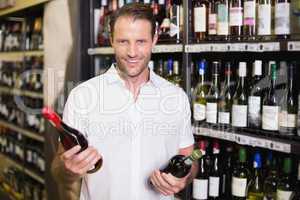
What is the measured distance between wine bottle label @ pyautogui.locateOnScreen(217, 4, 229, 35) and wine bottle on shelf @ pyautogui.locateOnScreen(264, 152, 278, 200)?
2.22ft

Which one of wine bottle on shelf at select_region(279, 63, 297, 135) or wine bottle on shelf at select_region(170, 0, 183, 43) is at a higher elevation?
wine bottle on shelf at select_region(170, 0, 183, 43)

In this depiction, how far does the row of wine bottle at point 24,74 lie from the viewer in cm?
358

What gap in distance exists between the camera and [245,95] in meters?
1.95

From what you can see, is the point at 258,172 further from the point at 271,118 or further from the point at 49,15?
the point at 49,15

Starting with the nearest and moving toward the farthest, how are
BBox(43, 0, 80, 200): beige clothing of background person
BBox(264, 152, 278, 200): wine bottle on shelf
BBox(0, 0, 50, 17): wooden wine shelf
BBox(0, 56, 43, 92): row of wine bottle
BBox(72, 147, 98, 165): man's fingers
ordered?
1. BBox(72, 147, 98, 165): man's fingers
2. BBox(264, 152, 278, 200): wine bottle on shelf
3. BBox(43, 0, 80, 200): beige clothing of background person
4. BBox(0, 0, 50, 17): wooden wine shelf
5. BBox(0, 56, 43, 92): row of wine bottle

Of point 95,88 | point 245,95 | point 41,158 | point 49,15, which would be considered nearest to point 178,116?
point 95,88

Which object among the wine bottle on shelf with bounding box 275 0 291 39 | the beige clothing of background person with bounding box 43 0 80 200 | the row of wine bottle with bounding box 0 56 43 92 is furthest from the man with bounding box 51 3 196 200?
the row of wine bottle with bounding box 0 56 43 92

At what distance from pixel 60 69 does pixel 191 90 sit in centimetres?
130

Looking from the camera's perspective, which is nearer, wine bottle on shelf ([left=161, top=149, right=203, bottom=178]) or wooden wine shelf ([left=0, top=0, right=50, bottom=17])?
wine bottle on shelf ([left=161, top=149, right=203, bottom=178])

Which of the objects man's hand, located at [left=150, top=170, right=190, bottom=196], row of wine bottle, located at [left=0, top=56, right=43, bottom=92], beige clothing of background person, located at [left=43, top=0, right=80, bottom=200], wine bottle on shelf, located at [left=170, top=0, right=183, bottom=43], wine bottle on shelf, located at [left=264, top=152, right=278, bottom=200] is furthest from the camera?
row of wine bottle, located at [left=0, top=56, right=43, bottom=92]

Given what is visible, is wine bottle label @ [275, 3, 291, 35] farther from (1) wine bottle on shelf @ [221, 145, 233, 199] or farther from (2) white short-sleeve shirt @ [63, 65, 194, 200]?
(1) wine bottle on shelf @ [221, 145, 233, 199]

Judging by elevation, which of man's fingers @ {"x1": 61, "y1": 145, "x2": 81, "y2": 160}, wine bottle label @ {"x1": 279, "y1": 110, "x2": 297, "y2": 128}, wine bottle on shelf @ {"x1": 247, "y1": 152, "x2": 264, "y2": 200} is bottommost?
wine bottle on shelf @ {"x1": 247, "y1": 152, "x2": 264, "y2": 200}

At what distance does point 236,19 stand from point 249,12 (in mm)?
70

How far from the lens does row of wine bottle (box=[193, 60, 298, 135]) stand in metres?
1.64
